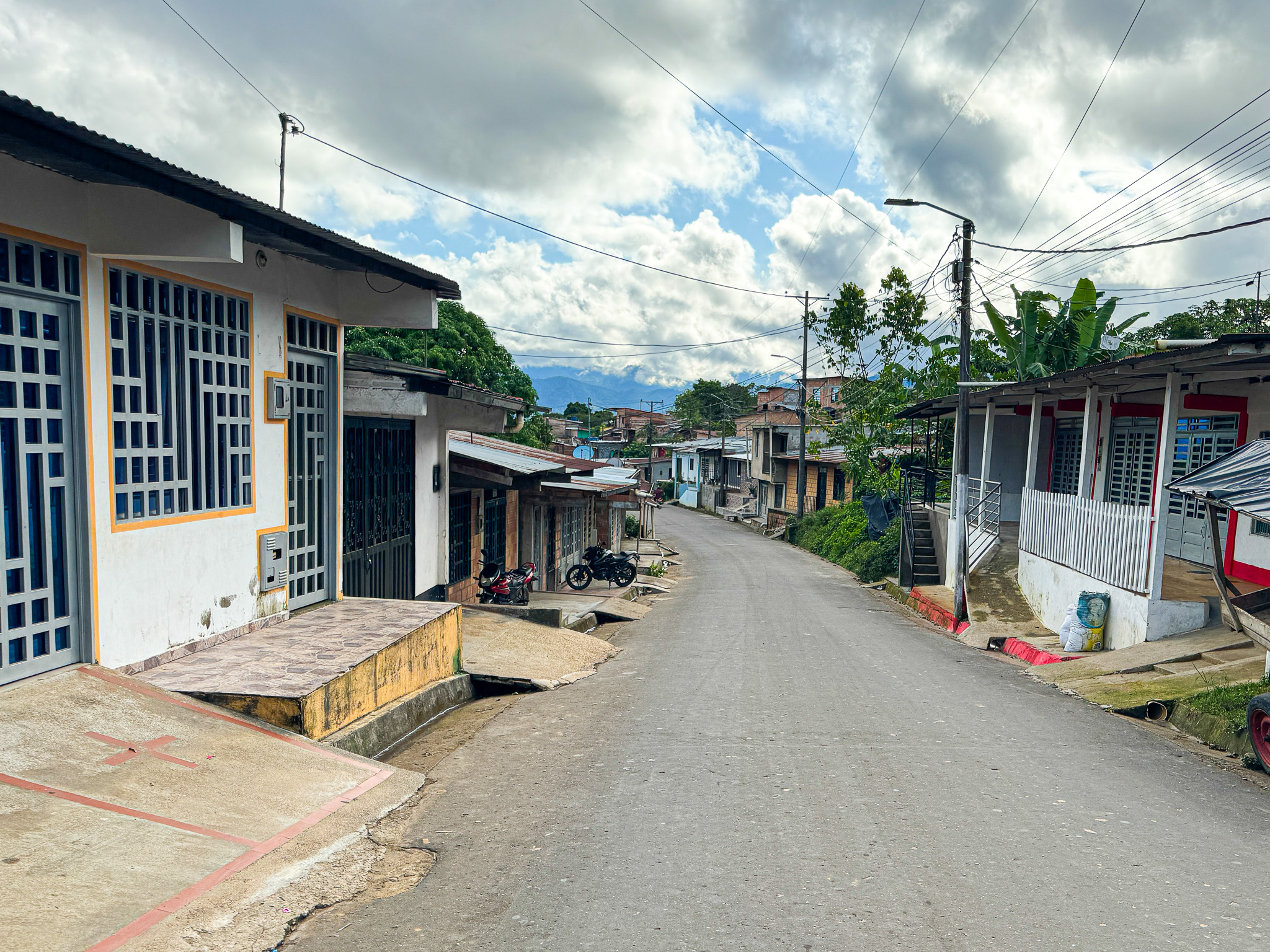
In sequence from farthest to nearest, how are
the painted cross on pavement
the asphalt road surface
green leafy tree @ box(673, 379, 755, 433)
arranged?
green leafy tree @ box(673, 379, 755, 433)
the painted cross on pavement
the asphalt road surface

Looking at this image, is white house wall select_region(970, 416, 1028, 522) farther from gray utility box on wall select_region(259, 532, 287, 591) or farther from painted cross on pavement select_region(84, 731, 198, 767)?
painted cross on pavement select_region(84, 731, 198, 767)

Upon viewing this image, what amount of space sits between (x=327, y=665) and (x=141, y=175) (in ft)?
12.4

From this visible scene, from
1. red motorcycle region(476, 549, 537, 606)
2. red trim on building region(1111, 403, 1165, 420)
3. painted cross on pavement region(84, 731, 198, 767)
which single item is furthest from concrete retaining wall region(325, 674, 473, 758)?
red trim on building region(1111, 403, 1165, 420)

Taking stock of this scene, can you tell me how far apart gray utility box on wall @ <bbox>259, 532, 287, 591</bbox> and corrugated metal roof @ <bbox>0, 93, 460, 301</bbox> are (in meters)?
2.79

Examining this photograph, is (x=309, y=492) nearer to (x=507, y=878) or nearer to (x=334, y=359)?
(x=334, y=359)

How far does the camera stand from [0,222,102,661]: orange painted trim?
5719mm

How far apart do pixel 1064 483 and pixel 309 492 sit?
57.1 ft

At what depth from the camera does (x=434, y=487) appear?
41.4 feet

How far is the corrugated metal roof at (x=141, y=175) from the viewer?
14.3 ft

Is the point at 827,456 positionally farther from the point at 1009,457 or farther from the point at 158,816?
the point at 158,816

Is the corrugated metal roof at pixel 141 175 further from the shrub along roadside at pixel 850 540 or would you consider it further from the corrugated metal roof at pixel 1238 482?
the shrub along roadside at pixel 850 540

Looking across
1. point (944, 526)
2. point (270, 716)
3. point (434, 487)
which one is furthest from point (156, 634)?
point (944, 526)

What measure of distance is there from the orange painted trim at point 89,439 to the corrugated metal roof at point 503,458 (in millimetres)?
8150

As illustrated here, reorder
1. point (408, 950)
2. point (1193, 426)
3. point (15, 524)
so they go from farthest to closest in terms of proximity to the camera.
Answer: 1. point (1193, 426)
2. point (15, 524)
3. point (408, 950)
